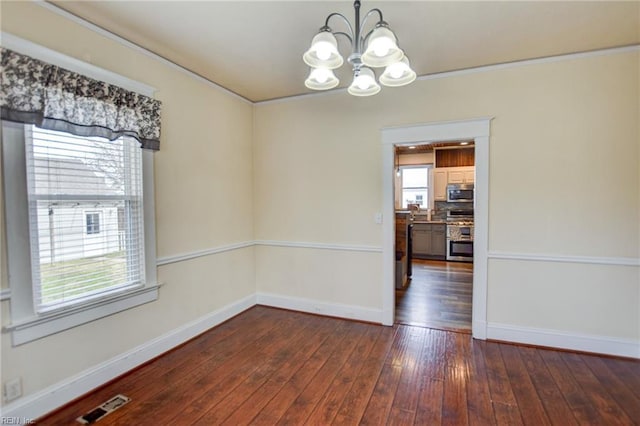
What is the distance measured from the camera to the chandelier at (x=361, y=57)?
5.51 ft

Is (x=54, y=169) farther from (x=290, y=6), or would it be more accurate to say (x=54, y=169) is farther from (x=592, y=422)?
(x=592, y=422)

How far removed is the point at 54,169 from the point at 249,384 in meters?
1.99

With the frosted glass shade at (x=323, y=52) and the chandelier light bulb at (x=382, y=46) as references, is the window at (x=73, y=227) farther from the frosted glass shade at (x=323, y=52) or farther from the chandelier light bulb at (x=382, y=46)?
the chandelier light bulb at (x=382, y=46)

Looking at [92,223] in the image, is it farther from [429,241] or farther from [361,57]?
[429,241]

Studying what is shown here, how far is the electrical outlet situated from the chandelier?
2.54 m

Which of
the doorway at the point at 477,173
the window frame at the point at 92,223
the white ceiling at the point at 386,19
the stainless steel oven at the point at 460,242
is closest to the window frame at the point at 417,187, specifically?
the stainless steel oven at the point at 460,242

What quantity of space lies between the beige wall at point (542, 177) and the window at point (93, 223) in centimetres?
222

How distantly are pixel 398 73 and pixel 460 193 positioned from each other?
221 inches

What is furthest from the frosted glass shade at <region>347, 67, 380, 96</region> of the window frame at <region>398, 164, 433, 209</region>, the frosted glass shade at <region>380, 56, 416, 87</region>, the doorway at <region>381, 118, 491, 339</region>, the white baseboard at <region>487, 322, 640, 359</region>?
the window frame at <region>398, 164, 433, 209</region>

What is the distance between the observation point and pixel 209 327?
328cm

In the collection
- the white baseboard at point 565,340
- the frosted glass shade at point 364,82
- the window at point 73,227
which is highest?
the frosted glass shade at point 364,82

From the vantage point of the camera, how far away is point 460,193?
272 inches

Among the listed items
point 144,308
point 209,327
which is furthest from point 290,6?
point 209,327

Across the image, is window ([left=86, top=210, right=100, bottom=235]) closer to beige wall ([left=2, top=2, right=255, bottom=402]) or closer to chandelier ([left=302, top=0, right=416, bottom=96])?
beige wall ([left=2, top=2, right=255, bottom=402])
